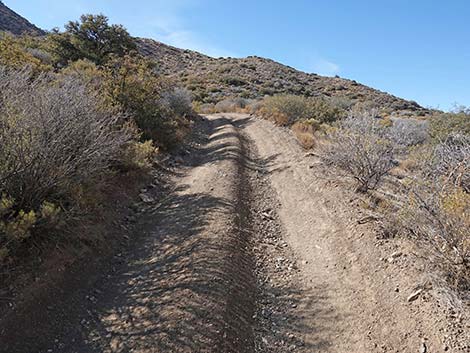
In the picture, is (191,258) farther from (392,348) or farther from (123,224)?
(392,348)

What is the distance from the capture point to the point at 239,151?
553 inches

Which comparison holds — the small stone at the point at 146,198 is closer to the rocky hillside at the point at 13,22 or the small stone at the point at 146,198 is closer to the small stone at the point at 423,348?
the small stone at the point at 423,348

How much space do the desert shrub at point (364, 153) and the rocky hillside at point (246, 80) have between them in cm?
3096

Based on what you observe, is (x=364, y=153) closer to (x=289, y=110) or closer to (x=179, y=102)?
(x=289, y=110)

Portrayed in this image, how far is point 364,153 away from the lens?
8148 mm

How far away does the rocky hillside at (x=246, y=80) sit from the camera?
4431cm

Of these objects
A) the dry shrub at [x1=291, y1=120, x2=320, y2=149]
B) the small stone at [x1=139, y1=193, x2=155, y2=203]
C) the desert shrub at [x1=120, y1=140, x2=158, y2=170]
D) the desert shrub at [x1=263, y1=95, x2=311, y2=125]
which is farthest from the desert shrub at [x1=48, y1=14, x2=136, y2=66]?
the small stone at [x1=139, y1=193, x2=155, y2=203]

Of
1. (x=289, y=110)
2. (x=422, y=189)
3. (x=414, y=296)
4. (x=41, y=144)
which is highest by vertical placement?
(x=289, y=110)

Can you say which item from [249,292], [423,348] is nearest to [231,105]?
[249,292]

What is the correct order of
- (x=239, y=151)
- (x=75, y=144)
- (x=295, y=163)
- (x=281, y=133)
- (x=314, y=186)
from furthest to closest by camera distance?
(x=281, y=133) → (x=239, y=151) → (x=295, y=163) → (x=314, y=186) → (x=75, y=144)

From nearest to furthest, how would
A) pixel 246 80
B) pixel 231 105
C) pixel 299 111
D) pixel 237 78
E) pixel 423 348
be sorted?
pixel 423 348, pixel 299 111, pixel 231 105, pixel 237 78, pixel 246 80

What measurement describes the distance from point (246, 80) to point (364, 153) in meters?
46.2

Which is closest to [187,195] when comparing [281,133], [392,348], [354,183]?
[354,183]

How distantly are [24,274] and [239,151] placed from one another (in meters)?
10.3
